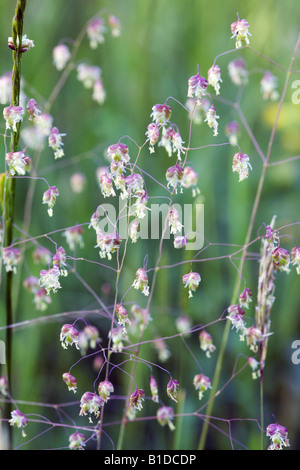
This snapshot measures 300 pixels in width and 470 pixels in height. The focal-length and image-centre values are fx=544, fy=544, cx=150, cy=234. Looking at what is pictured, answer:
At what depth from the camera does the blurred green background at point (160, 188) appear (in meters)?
1.78

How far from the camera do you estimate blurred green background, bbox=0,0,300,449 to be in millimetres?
1775

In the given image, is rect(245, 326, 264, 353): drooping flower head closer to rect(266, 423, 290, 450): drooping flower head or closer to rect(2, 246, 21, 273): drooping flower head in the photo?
rect(266, 423, 290, 450): drooping flower head

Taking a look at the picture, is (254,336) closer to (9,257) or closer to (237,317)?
(237,317)

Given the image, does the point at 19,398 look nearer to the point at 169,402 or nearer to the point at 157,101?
the point at 169,402

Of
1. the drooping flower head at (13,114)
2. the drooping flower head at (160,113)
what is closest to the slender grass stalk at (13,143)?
the drooping flower head at (13,114)

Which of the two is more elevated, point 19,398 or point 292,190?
point 292,190

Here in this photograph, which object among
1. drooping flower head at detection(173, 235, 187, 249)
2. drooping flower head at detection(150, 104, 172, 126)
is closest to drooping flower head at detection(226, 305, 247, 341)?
drooping flower head at detection(173, 235, 187, 249)

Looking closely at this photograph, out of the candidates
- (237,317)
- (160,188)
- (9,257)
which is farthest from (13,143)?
(160,188)

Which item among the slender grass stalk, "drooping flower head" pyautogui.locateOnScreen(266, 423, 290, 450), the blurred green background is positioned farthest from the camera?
the blurred green background

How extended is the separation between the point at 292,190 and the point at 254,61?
0.64 m

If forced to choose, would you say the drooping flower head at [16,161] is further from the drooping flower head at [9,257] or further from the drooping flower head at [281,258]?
the drooping flower head at [281,258]

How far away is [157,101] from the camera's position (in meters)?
2.30

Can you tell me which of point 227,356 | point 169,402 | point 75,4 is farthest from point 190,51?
point 169,402

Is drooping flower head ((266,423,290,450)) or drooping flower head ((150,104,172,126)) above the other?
drooping flower head ((150,104,172,126))
